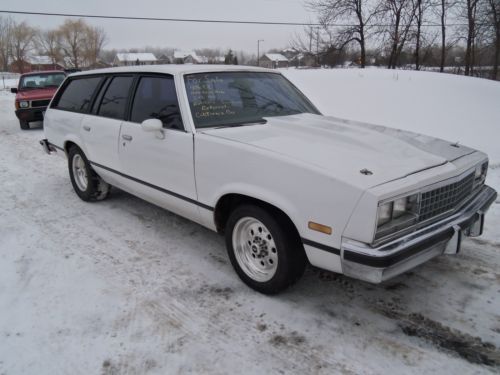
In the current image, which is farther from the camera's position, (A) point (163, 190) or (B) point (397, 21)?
(B) point (397, 21)

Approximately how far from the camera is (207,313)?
112 inches

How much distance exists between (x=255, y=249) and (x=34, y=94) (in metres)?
11.5

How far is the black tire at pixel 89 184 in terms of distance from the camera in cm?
502

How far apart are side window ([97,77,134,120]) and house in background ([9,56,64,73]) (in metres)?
68.1

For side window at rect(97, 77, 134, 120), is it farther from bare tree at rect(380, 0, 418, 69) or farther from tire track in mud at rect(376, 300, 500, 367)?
bare tree at rect(380, 0, 418, 69)

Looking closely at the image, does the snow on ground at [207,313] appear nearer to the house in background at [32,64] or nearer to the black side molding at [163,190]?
the black side molding at [163,190]

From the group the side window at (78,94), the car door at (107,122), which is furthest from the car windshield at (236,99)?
the side window at (78,94)

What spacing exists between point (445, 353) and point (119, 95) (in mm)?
3825

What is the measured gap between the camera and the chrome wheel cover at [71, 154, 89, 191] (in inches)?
206

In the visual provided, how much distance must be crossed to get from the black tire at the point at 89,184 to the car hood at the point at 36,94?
25.7ft

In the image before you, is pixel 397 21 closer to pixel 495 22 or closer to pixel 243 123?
pixel 495 22

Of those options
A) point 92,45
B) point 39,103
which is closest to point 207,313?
point 39,103

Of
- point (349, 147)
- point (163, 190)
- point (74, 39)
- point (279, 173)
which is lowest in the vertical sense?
point (163, 190)

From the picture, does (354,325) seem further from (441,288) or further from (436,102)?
(436,102)
